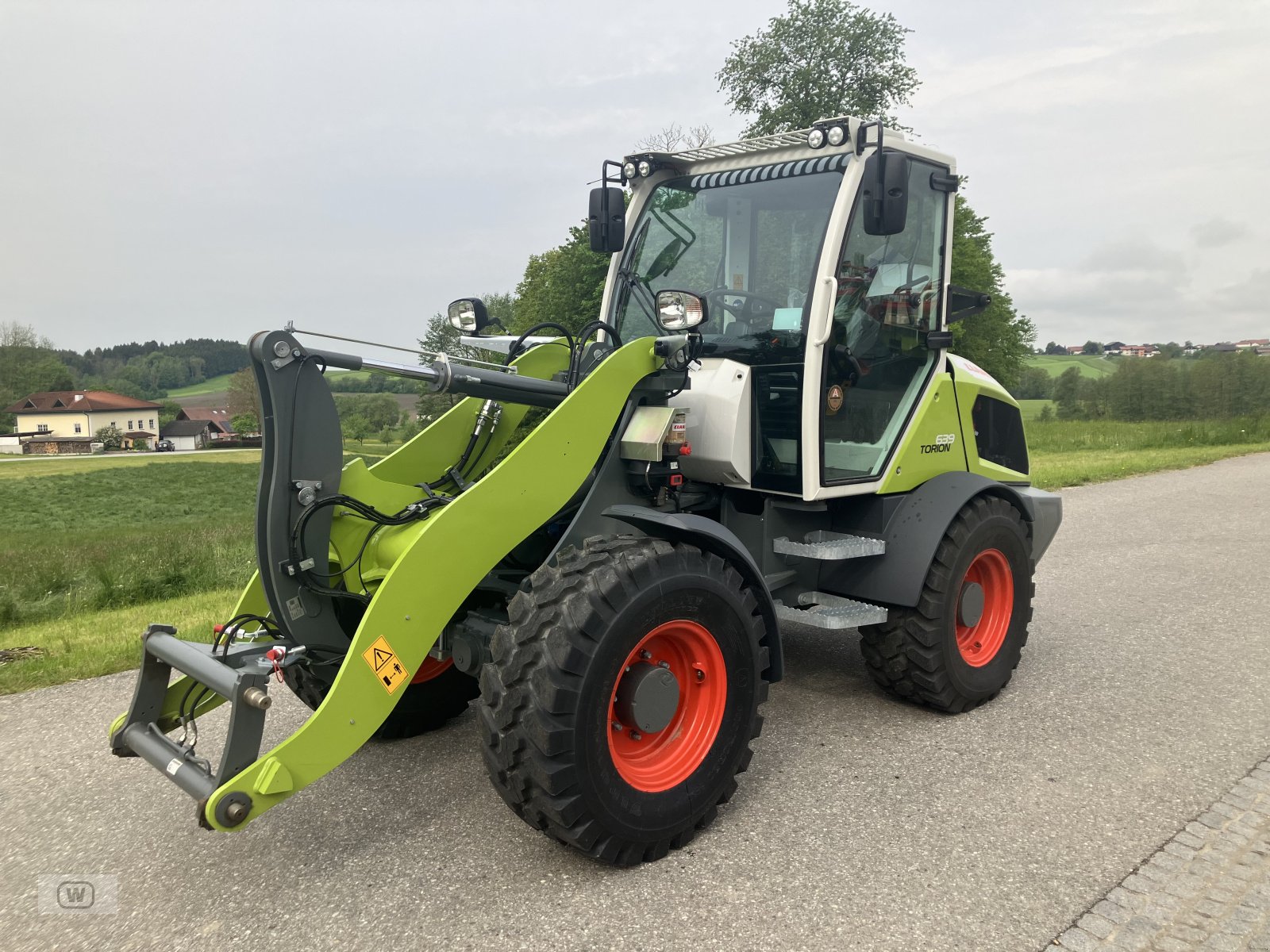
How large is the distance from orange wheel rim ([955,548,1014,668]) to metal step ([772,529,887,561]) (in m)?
0.71

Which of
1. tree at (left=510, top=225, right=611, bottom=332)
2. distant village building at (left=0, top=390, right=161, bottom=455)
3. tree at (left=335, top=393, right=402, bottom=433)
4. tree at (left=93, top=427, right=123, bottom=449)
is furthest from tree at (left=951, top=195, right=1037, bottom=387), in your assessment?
tree at (left=93, top=427, right=123, bottom=449)

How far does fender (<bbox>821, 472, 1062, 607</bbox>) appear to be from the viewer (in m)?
4.37

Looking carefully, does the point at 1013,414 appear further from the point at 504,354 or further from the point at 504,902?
the point at 504,902

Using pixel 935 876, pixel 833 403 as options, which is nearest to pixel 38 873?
pixel 935 876

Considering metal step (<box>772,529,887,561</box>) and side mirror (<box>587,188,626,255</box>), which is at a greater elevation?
side mirror (<box>587,188,626,255</box>)

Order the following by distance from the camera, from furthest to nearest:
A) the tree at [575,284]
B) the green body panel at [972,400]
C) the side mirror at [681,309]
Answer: the tree at [575,284] < the green body panel at [972,400] < the side mirror at [681,309]

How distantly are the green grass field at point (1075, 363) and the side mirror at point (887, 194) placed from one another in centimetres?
2881

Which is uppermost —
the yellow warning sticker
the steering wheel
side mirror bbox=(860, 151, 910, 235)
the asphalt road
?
side mirror bbox=(860, 151, 910, 235)

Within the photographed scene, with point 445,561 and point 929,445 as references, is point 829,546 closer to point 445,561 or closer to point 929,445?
point 929,445

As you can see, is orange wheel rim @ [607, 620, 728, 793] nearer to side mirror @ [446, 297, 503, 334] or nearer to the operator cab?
the operator cab

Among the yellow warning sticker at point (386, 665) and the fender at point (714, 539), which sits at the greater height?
the fender at point (714, 539)

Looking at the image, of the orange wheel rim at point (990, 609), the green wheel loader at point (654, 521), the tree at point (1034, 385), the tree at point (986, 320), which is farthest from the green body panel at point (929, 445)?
the tree at point (1034, 385)

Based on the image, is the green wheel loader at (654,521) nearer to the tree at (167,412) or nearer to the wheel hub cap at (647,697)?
the wheel hub cap at (647,697)

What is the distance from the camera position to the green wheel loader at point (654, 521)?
119 inches
